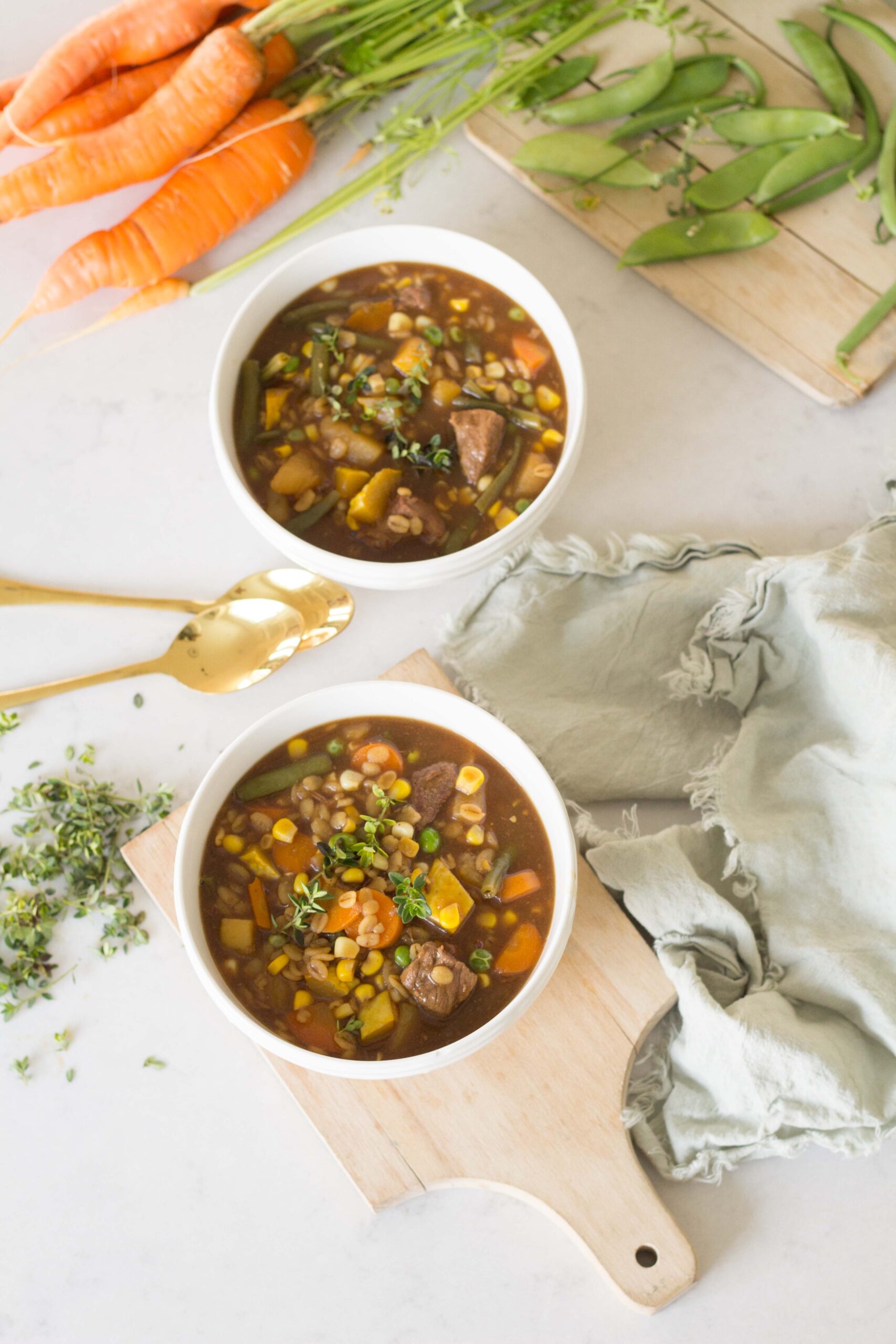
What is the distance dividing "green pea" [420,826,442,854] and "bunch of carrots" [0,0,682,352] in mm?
1659

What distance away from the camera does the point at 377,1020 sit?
85.4 inches

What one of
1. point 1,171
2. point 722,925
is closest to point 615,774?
point 722,925

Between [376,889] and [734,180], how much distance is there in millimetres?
2041

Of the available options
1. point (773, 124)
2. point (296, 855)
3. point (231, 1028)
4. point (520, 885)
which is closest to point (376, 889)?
point (296, 855)

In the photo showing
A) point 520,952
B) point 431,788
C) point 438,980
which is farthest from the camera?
point 431,788

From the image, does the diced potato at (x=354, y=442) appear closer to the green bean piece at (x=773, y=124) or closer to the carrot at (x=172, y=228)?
the carrot at (x=172, y=228)

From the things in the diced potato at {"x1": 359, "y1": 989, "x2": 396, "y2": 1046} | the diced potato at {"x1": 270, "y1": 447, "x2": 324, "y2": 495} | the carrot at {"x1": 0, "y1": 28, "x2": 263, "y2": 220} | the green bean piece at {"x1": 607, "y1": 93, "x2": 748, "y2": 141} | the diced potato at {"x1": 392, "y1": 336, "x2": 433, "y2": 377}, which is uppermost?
the carrot at {"x1": 0, "y1": 28, "x2": 263, "y2": 220}

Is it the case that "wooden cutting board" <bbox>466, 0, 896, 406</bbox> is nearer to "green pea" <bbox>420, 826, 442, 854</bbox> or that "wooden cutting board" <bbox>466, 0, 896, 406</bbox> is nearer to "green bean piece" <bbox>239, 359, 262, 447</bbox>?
"green bean piece" <bbox>239, 359, 262, 447</bbox>

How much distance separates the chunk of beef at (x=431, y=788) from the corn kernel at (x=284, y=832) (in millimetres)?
250

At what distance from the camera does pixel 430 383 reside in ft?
8.68

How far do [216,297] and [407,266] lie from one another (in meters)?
0.61

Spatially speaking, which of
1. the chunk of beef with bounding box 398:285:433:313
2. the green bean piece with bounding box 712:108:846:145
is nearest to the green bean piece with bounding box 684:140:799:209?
the green bean piece with bounding box 712:108:846:145

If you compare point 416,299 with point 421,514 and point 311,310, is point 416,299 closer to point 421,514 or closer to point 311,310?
point 311,310

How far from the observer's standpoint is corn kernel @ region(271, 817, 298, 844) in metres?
2.28
